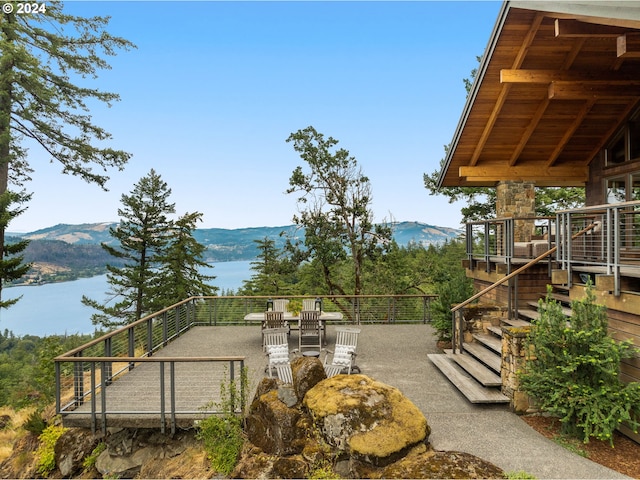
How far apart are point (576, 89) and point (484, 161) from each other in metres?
3.04

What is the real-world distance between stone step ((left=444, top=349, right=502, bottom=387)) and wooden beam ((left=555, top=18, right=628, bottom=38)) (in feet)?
20.5

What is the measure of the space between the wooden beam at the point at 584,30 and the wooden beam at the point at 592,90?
1026 millimetres

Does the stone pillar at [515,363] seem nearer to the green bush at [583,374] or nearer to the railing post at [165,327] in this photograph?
the green bush at [583,374]

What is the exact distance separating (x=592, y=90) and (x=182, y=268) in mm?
23509

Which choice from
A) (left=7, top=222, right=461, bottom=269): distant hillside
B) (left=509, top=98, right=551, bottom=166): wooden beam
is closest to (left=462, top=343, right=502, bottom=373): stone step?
(left=509, top=98, right=551, bottom=166): wooden beam

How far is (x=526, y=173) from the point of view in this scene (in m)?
10.9

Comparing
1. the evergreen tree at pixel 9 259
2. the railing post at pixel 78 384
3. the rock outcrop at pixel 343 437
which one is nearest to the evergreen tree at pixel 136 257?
the evergreen tree at pixel 9 259

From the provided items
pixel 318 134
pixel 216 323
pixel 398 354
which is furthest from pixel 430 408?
pixel 318 134

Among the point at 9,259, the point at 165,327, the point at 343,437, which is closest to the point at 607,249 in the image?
the point at 343,437

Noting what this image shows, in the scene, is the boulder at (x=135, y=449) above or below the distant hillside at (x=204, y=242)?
below

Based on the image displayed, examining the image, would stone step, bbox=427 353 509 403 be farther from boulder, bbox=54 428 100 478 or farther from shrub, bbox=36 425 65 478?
shrub, bbox=36 425 65 478

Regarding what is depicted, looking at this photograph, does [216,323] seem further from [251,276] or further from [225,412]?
[251,276]

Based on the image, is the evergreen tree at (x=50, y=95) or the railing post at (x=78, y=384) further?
the evergreen tree at (x=50, y=95)

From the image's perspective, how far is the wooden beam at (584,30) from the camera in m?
7.27
